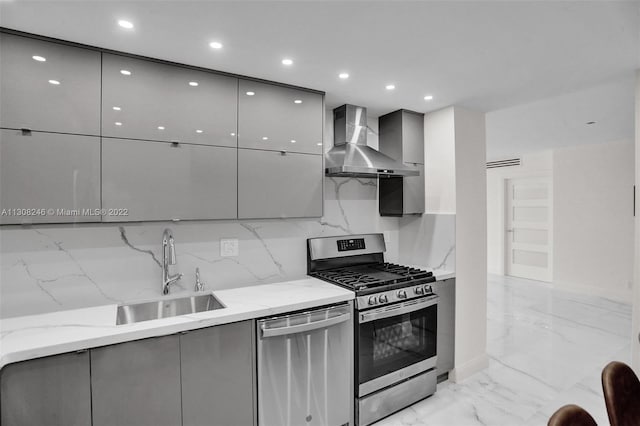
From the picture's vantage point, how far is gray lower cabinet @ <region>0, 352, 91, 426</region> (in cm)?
139

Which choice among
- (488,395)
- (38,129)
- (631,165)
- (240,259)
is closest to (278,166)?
(240,259)

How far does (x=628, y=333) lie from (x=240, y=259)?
185 inches

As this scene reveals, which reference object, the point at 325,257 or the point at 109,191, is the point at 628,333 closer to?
the point at 325,257

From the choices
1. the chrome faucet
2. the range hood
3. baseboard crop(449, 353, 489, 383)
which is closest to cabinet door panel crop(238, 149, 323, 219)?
the range hood

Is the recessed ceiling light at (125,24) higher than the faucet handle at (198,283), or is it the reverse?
the recessed ceiling light at (125,24)

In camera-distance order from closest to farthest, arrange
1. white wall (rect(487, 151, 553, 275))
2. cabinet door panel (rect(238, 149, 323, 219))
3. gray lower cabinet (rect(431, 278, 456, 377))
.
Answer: cabinet door panel (rect(238, 149, 323, 219))
gray lower cabinet (rect(431, 278, 456, 377))
white wall (rect(487, 151, 553, 275))

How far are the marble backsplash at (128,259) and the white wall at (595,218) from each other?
16.6 feet

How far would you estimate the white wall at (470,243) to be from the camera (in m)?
2.93

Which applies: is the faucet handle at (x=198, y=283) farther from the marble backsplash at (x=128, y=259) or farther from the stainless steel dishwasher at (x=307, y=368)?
the stainless steel dishwasher at (x=307, y=368)

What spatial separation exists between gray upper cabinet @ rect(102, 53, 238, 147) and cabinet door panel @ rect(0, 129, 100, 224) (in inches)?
7.3

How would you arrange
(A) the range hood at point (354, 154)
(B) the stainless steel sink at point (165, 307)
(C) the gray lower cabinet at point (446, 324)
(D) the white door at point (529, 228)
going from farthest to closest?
1. (D) the white door at point (529, 228)
2. (C) the gray lower cabinet at point (446, 324)
3. (A) the range hood at point (354, 154)
4. (B) the stainless steel sink at point (165, 307)

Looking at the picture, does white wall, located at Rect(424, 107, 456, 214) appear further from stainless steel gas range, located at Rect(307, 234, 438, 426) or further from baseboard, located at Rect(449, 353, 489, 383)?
baseboard, located at Rect(449, 353, 489, 383)

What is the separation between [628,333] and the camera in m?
3.94

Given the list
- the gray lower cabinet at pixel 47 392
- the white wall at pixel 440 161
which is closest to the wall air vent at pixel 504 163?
the white wall at pixel 440 161
